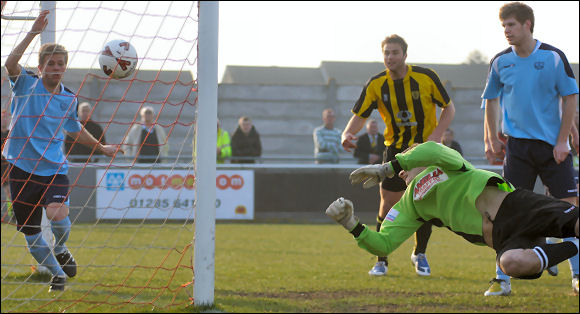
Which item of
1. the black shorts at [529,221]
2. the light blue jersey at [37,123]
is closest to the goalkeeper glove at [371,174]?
the black shorts at [529,221]

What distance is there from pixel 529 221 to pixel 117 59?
3569 millimetres

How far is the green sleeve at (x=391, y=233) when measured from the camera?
428 centimetres

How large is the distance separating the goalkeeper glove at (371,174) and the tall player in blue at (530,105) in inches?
72.8

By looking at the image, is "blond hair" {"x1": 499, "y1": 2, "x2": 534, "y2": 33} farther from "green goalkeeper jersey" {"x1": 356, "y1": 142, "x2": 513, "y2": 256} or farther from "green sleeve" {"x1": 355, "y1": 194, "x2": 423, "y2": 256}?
"green sleeve" {"x1": 355, "y1": 194, "x2": 423, "y2": 256}

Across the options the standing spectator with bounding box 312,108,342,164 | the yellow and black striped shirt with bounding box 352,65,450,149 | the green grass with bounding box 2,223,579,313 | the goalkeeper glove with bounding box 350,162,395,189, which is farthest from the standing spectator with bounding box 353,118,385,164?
the goalkeeper glove with bounding box 350,162,395,189

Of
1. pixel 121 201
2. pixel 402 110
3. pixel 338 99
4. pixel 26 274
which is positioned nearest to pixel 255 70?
pixel 338 99

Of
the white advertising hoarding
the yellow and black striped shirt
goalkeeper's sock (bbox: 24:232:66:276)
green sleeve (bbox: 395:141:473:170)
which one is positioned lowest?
the white advertising hoarding

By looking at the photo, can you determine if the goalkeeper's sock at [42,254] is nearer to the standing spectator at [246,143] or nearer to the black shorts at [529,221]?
the black shorts at [529,221]

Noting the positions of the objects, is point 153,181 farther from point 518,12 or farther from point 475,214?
point 475,214

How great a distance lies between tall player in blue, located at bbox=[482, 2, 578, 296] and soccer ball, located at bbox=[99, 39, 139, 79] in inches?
112

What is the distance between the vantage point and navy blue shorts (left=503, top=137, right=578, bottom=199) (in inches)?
232

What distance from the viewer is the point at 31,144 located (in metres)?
6.63

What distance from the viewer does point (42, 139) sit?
664cm

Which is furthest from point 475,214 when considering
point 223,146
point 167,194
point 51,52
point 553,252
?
point 223,146
